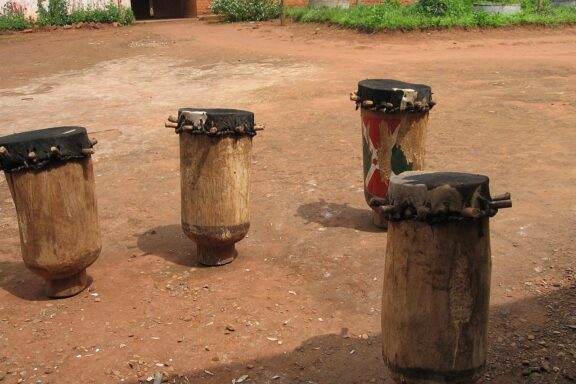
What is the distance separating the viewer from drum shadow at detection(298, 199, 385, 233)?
5124 millimetres

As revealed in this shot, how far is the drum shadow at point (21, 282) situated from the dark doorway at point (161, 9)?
18892 millimetres

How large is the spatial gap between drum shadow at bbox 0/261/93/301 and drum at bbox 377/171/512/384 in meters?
2.30

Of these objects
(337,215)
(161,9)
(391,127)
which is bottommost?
(337,215)

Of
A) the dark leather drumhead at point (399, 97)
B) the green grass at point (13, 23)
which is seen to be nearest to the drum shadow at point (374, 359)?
the dark leather drumhead at point (399, 97)

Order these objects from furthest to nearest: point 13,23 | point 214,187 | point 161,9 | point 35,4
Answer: point 161,9 < point 35,4 < point 13,23 < point 214,187

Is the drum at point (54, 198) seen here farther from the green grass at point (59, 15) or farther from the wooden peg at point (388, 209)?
the green grass at point (59, 15)

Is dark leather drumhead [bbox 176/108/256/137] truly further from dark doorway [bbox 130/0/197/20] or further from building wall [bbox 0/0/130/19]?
dark doorway [bbox 130/0/197/20]

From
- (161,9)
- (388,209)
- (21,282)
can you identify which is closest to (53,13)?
(161,9)

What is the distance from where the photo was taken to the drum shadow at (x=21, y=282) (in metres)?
4.20

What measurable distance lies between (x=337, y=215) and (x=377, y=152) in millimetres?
671

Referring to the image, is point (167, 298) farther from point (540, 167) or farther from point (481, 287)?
point (540, 167)

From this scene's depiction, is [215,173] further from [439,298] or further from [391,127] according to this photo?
[439,298]

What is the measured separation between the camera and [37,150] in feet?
12.5

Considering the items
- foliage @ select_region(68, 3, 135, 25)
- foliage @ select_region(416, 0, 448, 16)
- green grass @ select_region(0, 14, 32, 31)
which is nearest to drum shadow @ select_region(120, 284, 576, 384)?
foliage @ select_region(416, 0, 448, 16)
